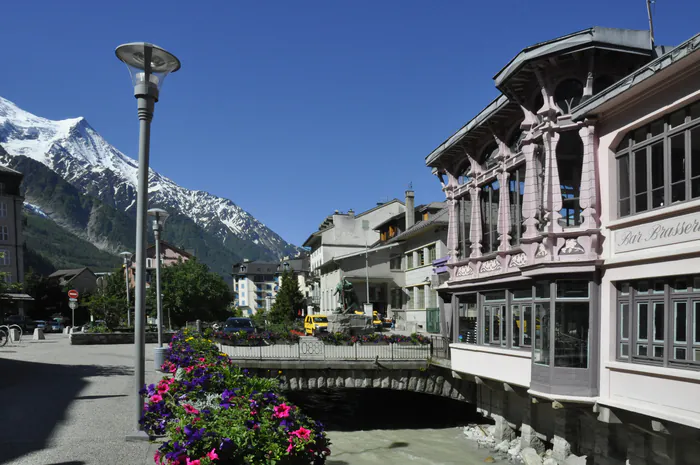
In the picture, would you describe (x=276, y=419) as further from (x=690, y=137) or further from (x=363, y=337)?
(x=363, y=337)

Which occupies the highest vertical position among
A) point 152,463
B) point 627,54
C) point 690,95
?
point 627,54

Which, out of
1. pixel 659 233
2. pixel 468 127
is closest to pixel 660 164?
pixel 659 233

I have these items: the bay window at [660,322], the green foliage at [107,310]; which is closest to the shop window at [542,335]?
the bay window at [660,322]

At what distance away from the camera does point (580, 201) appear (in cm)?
1560

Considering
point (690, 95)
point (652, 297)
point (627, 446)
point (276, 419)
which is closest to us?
point (276, 419)

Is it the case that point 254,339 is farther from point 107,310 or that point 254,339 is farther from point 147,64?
point 147,64

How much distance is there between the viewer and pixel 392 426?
2586 centimetres

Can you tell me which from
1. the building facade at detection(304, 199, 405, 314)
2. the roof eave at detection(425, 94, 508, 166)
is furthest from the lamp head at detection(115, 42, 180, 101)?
the building facade at detection(304, 199, 405, 314)

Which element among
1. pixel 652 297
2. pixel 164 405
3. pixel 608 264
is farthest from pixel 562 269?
pixel 164 405

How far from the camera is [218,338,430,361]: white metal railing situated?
24828mm

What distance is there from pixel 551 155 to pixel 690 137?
14.0 feet

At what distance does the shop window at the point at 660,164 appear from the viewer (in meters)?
12.4

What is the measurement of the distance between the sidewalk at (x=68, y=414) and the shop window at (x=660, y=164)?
1105cm

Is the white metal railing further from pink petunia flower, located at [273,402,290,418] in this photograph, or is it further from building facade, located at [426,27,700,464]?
pink petunia flower, located at [273,402,290,418]
